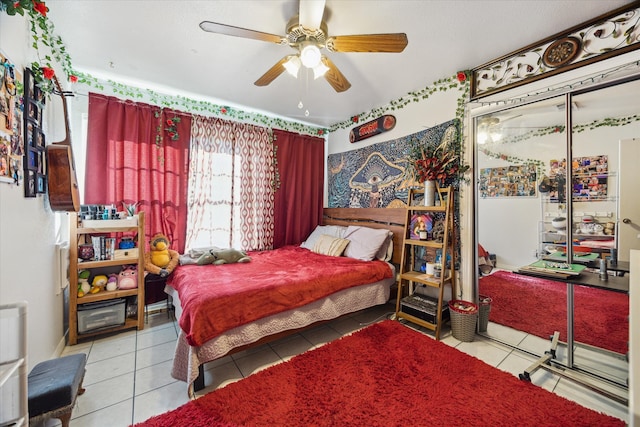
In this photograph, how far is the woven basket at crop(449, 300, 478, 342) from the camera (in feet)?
7.46

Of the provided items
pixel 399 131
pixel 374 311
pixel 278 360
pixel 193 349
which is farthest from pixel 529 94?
pixel 193 349

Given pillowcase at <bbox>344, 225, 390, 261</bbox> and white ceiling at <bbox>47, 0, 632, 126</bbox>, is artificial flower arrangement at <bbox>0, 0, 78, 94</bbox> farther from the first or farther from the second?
pillowcase at <bbox>344, 225, 390, 261</bbox>

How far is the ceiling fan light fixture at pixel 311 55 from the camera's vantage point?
1645mm

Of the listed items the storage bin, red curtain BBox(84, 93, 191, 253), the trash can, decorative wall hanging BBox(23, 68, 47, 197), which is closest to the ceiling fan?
decorative wall hanging BBox(23, 68, 47, 197)

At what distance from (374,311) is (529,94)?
2.56 m

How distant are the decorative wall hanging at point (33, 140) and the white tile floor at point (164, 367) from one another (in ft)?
4.39

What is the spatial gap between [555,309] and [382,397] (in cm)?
173

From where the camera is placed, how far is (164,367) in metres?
1.93

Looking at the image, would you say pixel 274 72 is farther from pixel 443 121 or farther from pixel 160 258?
pixel 160 258

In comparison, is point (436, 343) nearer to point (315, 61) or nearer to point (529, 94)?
point (529, 94)

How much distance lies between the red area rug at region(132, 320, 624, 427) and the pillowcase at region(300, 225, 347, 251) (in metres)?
1.62

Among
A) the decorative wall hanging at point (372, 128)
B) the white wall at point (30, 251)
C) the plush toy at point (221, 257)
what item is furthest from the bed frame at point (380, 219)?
the white wall at point (30, 251)

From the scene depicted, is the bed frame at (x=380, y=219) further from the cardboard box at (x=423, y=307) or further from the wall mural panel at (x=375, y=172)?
the cardboard box at (x=423, y=307)

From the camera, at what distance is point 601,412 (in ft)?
4.96
